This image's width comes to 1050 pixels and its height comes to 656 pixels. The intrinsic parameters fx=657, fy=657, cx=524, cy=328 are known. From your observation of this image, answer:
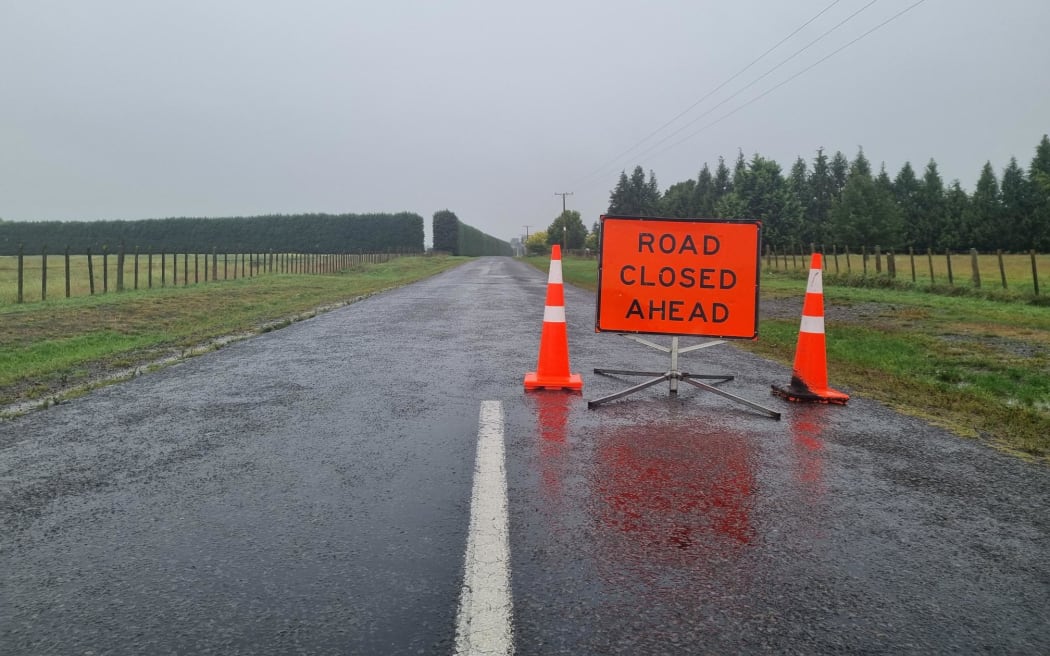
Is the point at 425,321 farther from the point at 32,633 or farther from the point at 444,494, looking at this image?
the point at 32,633

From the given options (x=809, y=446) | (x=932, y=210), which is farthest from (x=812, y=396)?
(x=932, y=210)

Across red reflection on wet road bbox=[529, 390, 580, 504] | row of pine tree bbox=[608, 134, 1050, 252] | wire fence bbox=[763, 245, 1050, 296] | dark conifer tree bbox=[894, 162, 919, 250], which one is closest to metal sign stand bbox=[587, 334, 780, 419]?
red reflection on wet road bbox=[529, 390, 580, 504]

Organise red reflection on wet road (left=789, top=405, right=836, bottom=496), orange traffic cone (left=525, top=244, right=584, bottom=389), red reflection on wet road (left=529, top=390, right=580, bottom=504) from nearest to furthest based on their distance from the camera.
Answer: red reflection on wet road (left=529, top=390, right=580, bottom=504) → red reflection on wet road (left=789, top=405, right=836, bottom=496) → orange traffic cone (left=525, top=244, right=584, bottom=389)

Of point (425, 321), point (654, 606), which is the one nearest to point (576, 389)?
point (654, 606)

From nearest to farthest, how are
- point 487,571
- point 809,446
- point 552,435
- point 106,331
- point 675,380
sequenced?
point 487,571
point 809,446
point 552,435
point 675,380
point 106,331

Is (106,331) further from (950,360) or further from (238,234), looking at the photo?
(238,234)

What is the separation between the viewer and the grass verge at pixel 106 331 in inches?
272

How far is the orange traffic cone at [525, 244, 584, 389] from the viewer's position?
6.18m

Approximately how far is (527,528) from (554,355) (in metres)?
3.47

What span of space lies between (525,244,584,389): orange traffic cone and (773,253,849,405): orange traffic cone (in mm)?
1980

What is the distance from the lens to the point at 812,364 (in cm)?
603

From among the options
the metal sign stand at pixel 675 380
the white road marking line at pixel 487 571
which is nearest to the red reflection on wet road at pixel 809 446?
the metal sign stand at pixel 675 380

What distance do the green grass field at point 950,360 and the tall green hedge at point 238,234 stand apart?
3112 inches

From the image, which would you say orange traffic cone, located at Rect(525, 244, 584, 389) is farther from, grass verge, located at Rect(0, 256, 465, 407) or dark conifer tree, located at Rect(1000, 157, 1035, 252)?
dark conifer tree, located at Rect(1000, 157, 1035, 252)
